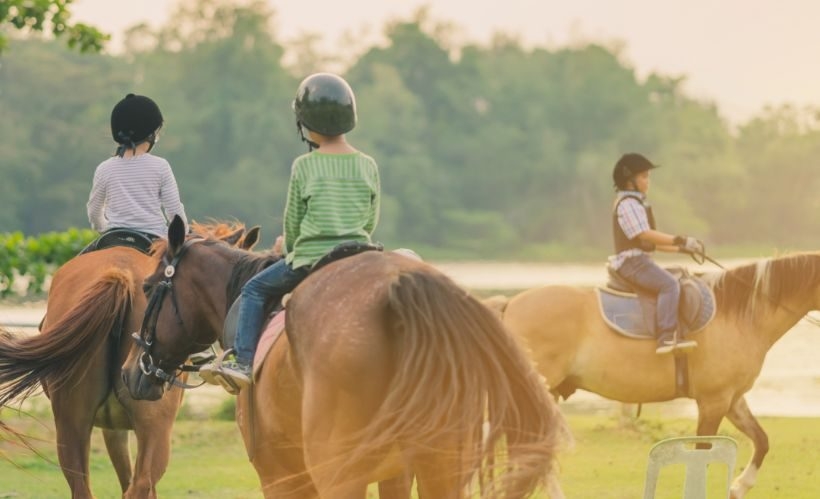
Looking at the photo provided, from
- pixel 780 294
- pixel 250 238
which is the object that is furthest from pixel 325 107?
pixel 780 294

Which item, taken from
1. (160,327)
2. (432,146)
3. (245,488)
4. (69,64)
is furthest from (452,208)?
(160,327)

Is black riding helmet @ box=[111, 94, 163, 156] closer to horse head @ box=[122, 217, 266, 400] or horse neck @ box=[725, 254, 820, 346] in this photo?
horse head @ box=[122, 217, 266, 400]

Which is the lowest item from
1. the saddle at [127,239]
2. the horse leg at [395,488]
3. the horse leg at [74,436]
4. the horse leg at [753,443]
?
the horse leg at [753,443]

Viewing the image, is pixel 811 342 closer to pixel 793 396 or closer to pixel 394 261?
pixel 793 396

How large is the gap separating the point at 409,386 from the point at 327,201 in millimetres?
944

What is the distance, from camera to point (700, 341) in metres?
10.8

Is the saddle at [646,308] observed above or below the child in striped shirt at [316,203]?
below

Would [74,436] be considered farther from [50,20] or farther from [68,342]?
[50,20]

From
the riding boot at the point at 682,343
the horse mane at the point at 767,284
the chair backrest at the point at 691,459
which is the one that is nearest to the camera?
the chair backrest at the point at 691,459

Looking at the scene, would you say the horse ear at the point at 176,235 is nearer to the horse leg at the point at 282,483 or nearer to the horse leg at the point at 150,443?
the horse leg at the point at 282,483

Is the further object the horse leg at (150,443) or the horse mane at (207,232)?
the horse leg at (150,443)

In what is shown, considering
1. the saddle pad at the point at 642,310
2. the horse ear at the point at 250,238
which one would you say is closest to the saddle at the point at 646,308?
the saddle pad at the point at 642,310

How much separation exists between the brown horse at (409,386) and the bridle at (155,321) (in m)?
1.24

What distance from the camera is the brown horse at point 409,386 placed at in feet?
16.8
